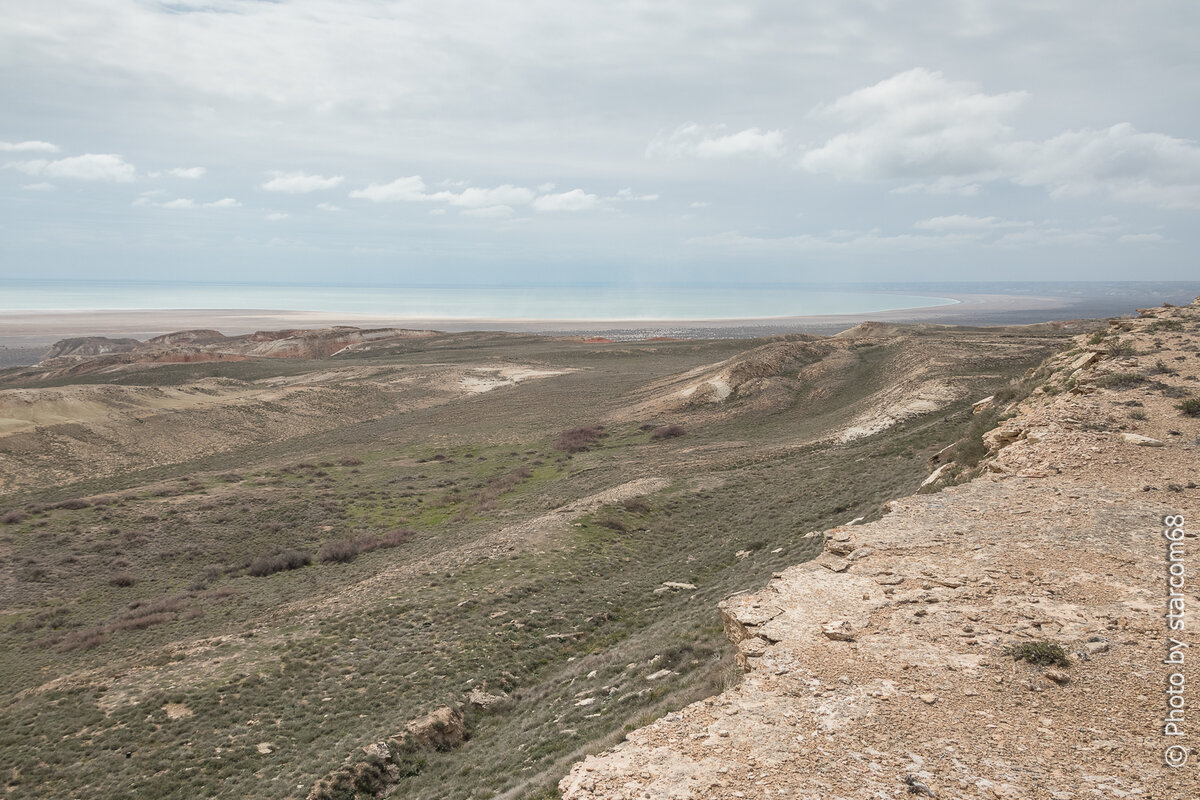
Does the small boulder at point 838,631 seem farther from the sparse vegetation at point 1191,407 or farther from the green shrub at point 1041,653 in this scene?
the sparse vegetation at point 1191,407

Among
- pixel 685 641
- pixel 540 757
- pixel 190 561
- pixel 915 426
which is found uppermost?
Answer: pixel 915 426

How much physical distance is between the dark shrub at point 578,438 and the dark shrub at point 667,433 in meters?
4.43

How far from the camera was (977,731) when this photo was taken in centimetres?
725

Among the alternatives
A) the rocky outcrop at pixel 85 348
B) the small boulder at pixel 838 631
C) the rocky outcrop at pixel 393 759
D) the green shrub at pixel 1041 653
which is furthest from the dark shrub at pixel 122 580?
the rocky outcrop at pixel 85 348

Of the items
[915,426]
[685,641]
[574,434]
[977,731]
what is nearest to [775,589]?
[685,641]

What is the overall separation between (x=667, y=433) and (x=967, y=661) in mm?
34129

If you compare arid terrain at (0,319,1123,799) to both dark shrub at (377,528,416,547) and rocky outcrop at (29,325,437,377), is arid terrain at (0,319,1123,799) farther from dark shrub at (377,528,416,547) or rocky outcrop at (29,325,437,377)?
rocky outcrop at (29,325,437,377)

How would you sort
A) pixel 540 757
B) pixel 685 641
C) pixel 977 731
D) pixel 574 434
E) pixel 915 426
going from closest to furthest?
1. pixel 977 731
2. pixel 540 757
3. pixel 685 641
4. pixel 915 426
5. pixel 574 434

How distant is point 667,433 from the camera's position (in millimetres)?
42594

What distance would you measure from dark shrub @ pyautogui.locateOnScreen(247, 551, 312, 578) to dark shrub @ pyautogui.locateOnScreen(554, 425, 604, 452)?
19.4m

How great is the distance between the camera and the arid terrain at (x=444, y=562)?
12.7 m

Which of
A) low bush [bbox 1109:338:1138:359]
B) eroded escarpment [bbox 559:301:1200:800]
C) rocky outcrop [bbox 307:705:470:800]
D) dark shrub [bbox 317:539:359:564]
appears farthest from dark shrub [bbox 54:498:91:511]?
low bush [bbox 1109:338:1138:359]

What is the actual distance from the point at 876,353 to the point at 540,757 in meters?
52.1

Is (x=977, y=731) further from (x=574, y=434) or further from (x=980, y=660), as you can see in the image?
(x=574, y=434)
